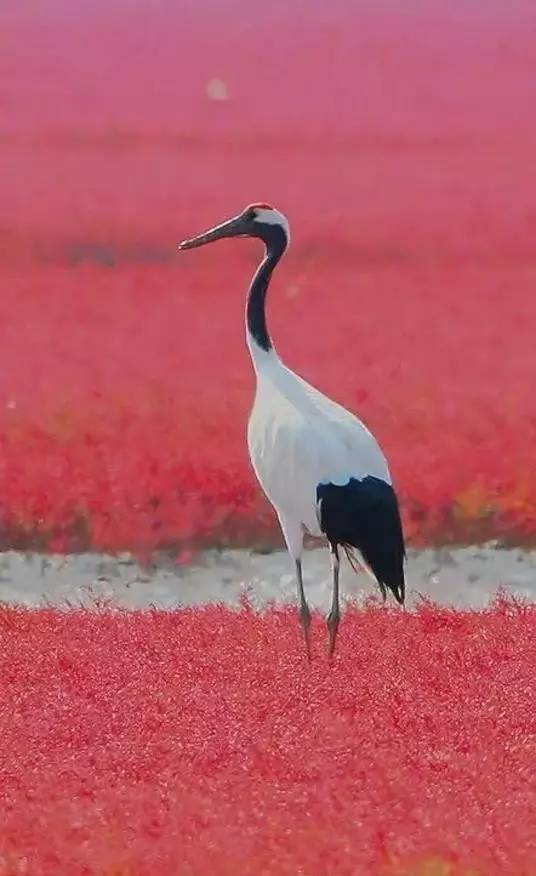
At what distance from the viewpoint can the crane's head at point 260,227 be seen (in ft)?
31.7

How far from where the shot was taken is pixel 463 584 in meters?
12.5

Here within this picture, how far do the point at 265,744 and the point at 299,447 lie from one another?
2052mm

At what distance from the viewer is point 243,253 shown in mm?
19062

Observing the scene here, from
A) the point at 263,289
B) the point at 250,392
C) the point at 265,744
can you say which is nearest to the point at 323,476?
the point at 263,289

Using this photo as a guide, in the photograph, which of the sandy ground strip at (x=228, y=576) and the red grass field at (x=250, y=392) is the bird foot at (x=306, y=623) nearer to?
the red grass field at (x=250, y=392)

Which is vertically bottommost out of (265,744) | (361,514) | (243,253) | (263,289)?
(265,744)

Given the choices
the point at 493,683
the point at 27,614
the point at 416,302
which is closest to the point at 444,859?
the point at 493,683

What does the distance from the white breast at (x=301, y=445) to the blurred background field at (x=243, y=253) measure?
158 inches

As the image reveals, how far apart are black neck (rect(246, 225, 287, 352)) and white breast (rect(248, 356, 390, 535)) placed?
0.17 metres

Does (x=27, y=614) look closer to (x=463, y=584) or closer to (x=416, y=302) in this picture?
(x=463, y=584)

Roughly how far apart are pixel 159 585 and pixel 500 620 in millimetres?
3929

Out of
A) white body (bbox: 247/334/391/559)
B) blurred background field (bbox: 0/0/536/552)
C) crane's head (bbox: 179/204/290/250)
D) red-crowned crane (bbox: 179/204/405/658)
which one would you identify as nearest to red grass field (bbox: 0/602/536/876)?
red-crowned crane (bbox: 179/204/405/658)

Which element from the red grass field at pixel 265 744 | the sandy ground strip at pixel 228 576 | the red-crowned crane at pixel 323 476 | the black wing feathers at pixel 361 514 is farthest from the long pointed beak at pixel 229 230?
the sandy ground strip at pixel 228 576

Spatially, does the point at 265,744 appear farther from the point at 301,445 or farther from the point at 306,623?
the point at 301,445
